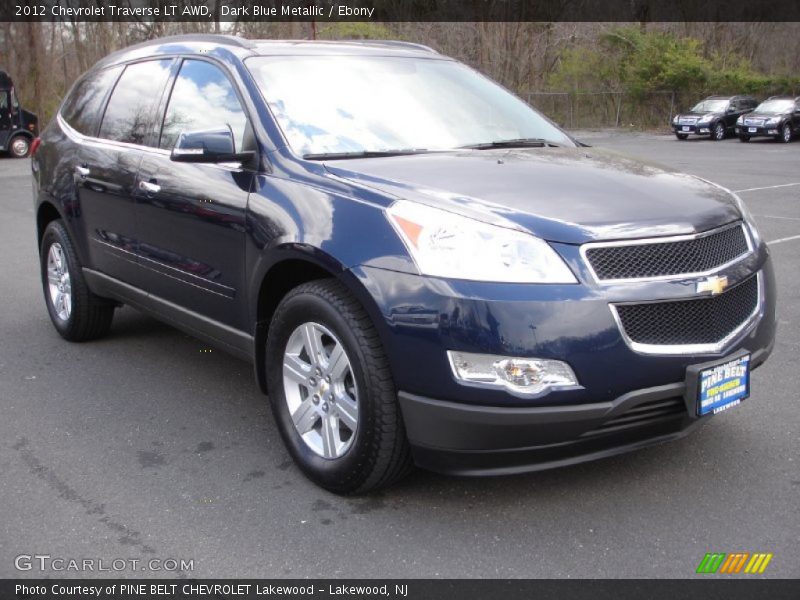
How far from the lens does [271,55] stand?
14.4 feet

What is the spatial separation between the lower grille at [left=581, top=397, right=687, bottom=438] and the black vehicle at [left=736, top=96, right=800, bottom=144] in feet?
98.7

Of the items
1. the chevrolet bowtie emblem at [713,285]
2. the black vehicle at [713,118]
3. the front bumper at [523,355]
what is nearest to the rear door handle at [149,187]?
the front bumper at [523,355]

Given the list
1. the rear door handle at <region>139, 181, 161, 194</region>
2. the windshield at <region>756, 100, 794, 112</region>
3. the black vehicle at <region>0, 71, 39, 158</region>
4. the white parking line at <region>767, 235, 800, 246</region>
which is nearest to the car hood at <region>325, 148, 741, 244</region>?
the rear door handle at <region>139, 181, 161, 194</region>

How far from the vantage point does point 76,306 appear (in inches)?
226

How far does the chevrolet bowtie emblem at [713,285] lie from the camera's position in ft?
10.5

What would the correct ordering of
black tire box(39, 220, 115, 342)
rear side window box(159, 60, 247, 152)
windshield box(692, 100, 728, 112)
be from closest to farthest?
rear side window box(159, 60, 247, 152)
black tire box(39, 220, 115, 342)
windshield box(692, 100, 728, 112)

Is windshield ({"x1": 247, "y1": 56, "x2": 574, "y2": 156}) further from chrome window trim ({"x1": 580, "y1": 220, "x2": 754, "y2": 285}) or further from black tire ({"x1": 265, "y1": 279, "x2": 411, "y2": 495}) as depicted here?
chrome window trim ({"x1": 580, "y1": 220, "x2": 754, "y2": 285})

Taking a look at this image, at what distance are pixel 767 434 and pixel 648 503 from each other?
0.98m

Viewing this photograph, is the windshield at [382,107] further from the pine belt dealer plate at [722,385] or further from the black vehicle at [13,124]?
the black vehicle at [13,124]

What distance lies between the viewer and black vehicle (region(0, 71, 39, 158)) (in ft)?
84.0

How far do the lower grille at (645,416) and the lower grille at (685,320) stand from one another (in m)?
0.22

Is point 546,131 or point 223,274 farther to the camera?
point 546,131

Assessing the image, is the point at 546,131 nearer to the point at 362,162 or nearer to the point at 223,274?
the point at 362,162
